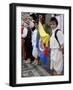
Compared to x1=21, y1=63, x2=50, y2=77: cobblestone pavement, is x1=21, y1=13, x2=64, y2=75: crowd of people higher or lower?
higher

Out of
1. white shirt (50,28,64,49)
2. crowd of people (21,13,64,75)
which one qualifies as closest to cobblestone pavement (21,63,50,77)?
crowd of people (21,13,64,75)

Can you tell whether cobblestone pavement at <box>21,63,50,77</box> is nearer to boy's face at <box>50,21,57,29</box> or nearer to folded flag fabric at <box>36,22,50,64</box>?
folded flag fabric at <box>36,22,50,64</box>

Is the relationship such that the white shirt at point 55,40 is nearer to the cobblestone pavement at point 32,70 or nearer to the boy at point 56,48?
the boy at point 56,48

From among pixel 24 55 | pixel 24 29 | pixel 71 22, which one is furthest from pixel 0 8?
pixel 71 22

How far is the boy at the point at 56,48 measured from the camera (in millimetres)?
1681

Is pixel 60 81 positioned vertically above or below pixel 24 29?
below

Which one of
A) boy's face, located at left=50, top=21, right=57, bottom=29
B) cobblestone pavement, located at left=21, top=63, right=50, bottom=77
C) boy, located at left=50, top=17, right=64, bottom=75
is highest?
boy's face, located at left=50, top=21, right=57, bottom=29

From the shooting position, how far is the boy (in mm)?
1681

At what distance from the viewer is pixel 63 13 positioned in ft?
5.60

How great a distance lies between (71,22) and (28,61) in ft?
1.06

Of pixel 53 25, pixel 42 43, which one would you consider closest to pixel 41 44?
pixel 42 43

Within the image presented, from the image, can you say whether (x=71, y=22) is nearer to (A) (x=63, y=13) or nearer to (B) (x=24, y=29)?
(A) (x=63, y=13)

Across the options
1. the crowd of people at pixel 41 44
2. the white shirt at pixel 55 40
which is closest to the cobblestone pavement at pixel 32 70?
the crowd of people at pixel 41 44

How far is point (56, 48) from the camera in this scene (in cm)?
169
